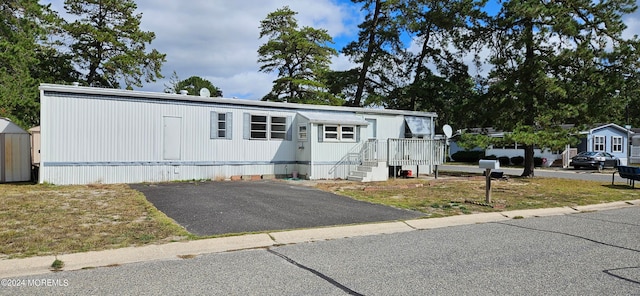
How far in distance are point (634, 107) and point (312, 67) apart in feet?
176

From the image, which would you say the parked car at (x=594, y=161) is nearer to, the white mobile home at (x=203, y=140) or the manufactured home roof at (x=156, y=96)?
the white mobile home at (x=203, y=140)

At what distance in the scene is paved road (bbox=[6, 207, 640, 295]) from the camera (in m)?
4.36

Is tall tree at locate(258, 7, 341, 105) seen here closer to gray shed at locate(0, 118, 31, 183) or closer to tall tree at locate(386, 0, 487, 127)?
tall tree at locate(386, 0, 487, 127)

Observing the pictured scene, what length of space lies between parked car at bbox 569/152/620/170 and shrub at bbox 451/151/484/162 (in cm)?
997

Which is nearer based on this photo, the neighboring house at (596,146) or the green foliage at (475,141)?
the green foliage at (475,141)

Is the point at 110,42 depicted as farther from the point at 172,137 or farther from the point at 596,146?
the point at 596,146

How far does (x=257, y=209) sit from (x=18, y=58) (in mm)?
17926

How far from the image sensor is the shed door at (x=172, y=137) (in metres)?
15.3

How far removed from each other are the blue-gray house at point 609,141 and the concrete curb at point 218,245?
96.3 ft

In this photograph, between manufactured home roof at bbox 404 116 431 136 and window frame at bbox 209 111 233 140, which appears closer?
window frame at bbox 209 111 233 140

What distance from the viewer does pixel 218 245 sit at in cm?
634

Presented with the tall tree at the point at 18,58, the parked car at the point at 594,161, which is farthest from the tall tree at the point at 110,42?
the parked car at the point at 594,161

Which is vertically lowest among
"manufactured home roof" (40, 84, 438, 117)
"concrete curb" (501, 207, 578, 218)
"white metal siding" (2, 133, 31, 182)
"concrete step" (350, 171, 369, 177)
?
"concrete curb" (501, 207, 578, 218)

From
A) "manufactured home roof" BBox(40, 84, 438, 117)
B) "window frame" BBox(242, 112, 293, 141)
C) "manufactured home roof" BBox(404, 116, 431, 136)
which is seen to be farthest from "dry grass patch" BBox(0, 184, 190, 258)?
"manufactured home roof" BBox(404, 116, 431, 136)
